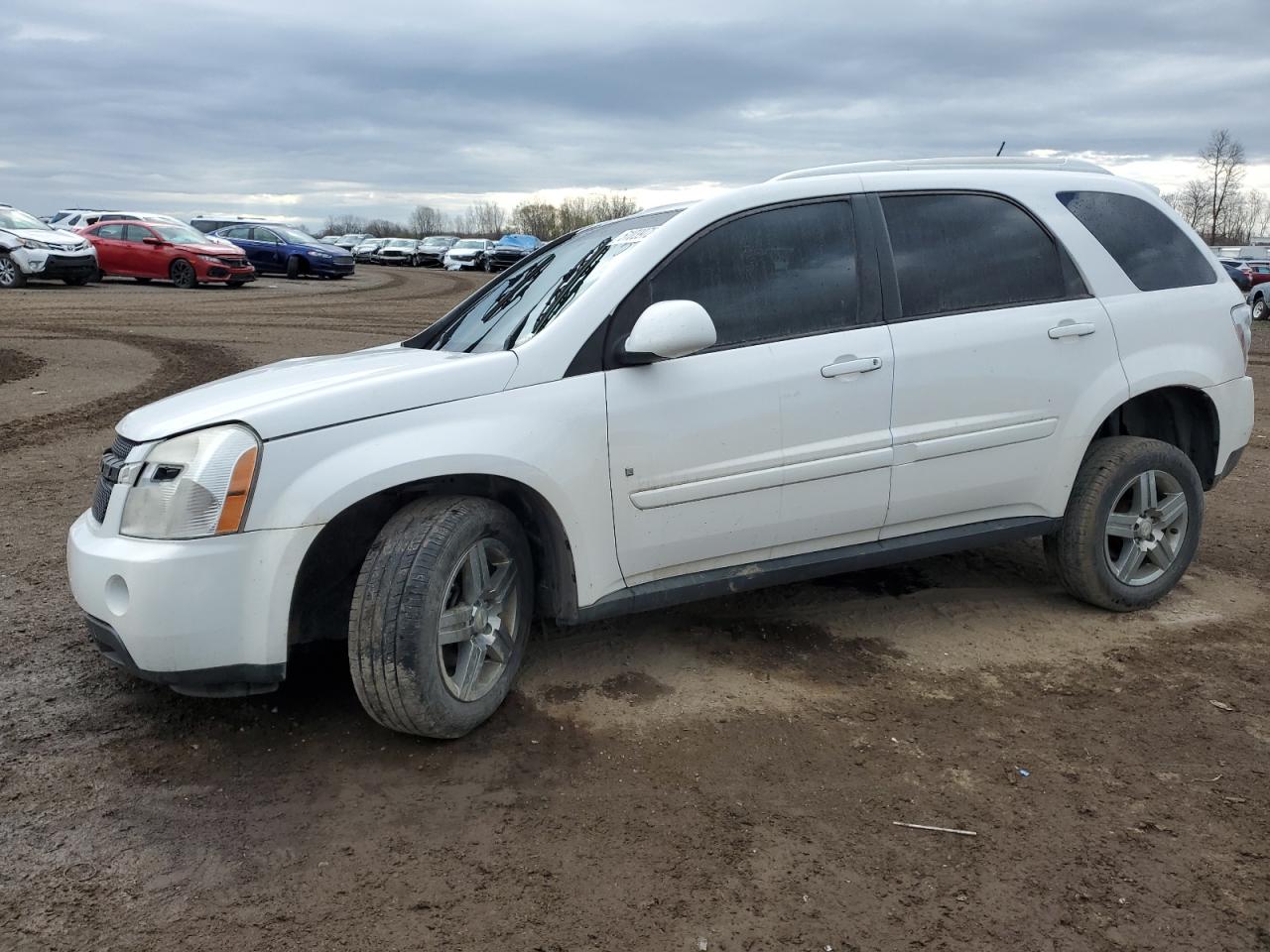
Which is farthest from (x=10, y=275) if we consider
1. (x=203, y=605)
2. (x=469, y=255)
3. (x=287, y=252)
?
(x=469, y=255)

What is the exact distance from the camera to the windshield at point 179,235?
24172 millimetres

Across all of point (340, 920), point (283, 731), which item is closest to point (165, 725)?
point (283, 731)

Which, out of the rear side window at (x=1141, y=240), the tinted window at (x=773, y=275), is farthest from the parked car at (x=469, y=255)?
the tinted window at (x=773, y=275)

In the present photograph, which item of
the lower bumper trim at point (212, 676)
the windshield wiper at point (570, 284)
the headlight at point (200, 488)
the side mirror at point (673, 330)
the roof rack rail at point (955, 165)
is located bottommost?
the lower bumper trim at point (212, 676)

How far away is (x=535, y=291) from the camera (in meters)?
4.23

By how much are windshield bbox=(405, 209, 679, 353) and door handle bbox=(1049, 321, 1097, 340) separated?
1.60 m

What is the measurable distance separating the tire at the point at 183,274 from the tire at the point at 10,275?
3151 millimetres

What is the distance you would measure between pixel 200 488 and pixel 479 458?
81 centimetres

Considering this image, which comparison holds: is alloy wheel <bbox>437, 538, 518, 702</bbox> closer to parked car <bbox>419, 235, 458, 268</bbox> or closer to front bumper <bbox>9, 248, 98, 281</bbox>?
front bumper <bbox>9, 248, 98, 281</bbox>

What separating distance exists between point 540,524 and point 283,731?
109 cm

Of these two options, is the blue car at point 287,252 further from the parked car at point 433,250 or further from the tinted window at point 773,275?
the tinted window at point 773,275

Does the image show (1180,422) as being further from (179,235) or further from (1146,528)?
(179,235)

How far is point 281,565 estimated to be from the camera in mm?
3199

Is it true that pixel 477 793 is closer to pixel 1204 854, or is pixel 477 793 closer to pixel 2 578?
pixel 1204 854
